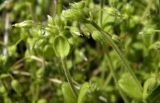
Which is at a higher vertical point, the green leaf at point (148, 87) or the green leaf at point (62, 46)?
the green leaf at point (62, 46)

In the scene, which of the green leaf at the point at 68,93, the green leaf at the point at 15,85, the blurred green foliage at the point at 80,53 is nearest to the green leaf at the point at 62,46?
the blurred green foliage at the point at 80,53

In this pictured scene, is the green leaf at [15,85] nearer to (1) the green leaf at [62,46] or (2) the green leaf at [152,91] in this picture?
(1) the green leaf at [62,46]

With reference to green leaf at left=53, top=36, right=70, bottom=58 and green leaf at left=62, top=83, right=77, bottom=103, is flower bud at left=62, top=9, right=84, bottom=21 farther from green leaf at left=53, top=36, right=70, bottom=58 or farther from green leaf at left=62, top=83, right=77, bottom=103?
green leaf at left=62, top=83, right=77, bottom=103

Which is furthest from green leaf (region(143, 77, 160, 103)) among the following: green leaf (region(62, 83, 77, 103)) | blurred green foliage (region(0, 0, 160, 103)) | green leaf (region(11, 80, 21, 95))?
green leaf (region(11, 80, 21, 95))

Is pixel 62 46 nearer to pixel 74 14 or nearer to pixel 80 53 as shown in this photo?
pixel 74 14

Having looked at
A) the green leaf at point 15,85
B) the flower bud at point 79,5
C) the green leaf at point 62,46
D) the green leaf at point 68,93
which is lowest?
the green leaf at point 15,85

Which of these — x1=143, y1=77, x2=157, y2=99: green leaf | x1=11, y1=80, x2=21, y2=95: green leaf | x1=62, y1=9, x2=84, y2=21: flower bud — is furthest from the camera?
x1=11, y1=80, x2=21, y2=95: green leaf

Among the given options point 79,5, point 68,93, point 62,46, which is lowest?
point 68,93

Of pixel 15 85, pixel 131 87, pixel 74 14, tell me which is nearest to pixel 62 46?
pixel 74 14
